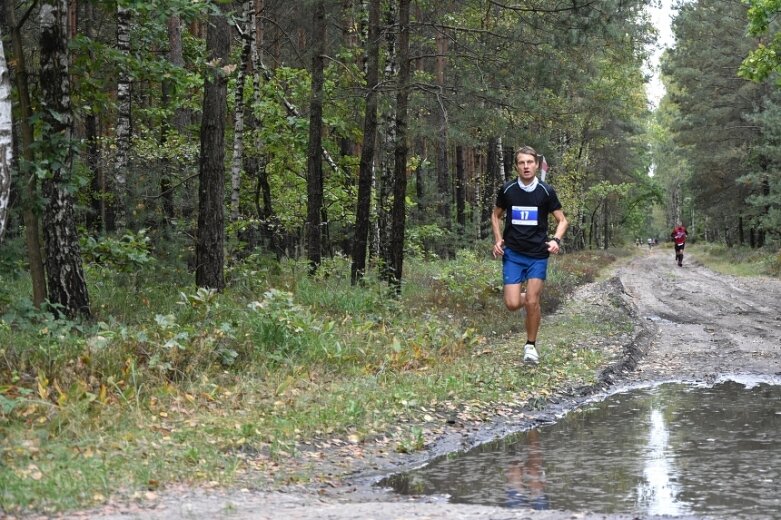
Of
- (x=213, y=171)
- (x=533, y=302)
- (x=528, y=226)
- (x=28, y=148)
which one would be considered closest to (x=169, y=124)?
(x=213, y=171)

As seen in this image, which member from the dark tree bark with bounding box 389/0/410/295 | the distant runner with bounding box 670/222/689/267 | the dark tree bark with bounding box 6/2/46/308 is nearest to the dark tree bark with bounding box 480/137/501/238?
the distant runner with bounding box 670/222/689/267

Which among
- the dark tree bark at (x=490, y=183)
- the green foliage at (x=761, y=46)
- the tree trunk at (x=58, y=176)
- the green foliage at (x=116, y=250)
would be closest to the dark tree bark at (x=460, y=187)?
the dark tree bark at (x=490, y=183)

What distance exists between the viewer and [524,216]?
9.55 metres

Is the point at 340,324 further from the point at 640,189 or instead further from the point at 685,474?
the point at 640,189

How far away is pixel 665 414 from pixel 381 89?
914 centimetres


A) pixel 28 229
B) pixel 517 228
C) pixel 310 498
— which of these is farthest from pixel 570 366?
pixel 28 229

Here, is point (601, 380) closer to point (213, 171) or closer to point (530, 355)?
point (530, 355)

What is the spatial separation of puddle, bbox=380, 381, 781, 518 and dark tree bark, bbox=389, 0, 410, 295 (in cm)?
815

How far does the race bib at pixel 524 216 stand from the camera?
9.52 meters

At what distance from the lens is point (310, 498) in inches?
201

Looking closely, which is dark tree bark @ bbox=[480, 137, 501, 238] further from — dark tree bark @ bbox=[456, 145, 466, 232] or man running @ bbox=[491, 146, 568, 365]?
man running @ bbox=[491, 146, 568, 365]

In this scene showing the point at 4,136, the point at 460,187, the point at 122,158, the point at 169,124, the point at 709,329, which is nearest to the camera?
the point at 4,136

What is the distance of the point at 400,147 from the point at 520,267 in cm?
619

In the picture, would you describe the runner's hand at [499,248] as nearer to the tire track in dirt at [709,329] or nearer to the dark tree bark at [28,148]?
the tire track in dirt at [709,329]
